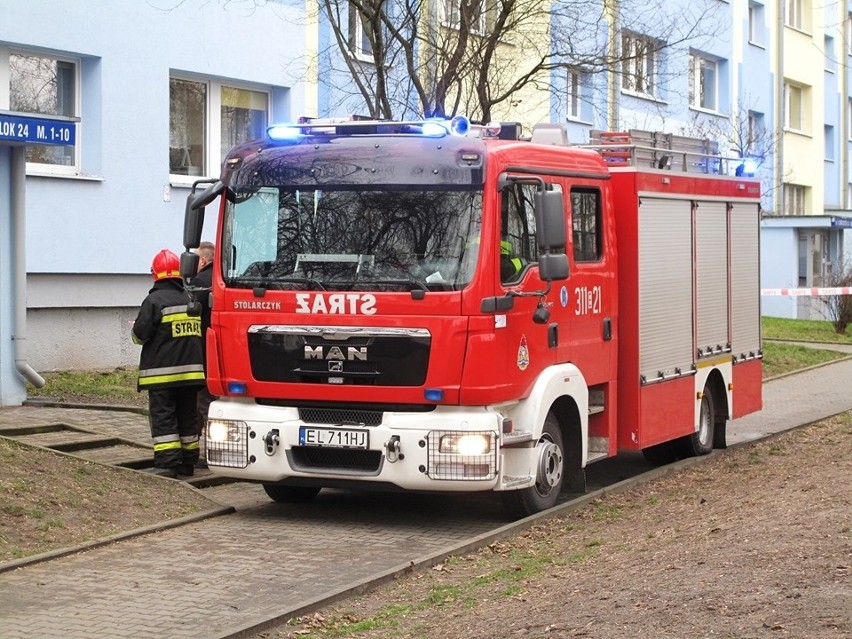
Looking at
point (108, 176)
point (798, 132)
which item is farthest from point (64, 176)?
point (798, 132)

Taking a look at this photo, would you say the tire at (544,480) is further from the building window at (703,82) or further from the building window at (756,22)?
the building window at (756,22)

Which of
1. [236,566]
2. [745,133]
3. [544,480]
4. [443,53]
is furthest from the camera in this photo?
[745,133]

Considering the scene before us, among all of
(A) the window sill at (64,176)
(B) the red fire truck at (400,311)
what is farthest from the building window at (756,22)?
(B) the red fire truck at (400,311)

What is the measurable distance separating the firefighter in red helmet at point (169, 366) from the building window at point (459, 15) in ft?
18.7

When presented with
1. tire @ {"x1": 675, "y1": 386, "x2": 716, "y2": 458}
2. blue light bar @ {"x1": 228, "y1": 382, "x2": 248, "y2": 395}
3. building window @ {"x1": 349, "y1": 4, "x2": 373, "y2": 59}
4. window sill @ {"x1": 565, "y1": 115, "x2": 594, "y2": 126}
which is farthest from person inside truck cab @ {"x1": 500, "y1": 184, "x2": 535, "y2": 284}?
window sill @ {"x1": 565, "y1": 115, "x2": 594, "y2": 126}

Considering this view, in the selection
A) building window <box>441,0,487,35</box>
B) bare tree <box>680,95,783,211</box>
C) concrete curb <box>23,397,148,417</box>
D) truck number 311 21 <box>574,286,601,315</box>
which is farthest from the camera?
bare tree <box>680,95,783,211</box>

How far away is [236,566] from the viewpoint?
8562 millimetres

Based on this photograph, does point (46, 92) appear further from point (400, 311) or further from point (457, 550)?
point (457, 550)

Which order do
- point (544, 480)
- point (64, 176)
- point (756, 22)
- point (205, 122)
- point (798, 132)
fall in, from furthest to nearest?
point (798, 132) → point (756, 22) → point (205, 122) → point (64, 176) → point (544, 480)

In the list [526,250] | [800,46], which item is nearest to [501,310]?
[526,250]

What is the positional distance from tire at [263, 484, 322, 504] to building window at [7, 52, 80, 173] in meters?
7.57

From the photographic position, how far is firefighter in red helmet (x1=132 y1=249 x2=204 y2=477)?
11.3 m

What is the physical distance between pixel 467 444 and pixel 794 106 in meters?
38.6

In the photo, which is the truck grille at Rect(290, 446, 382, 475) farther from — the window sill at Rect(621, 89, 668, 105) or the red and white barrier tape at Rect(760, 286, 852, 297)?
the window sill at Rect(621, 89, 668, 105)
